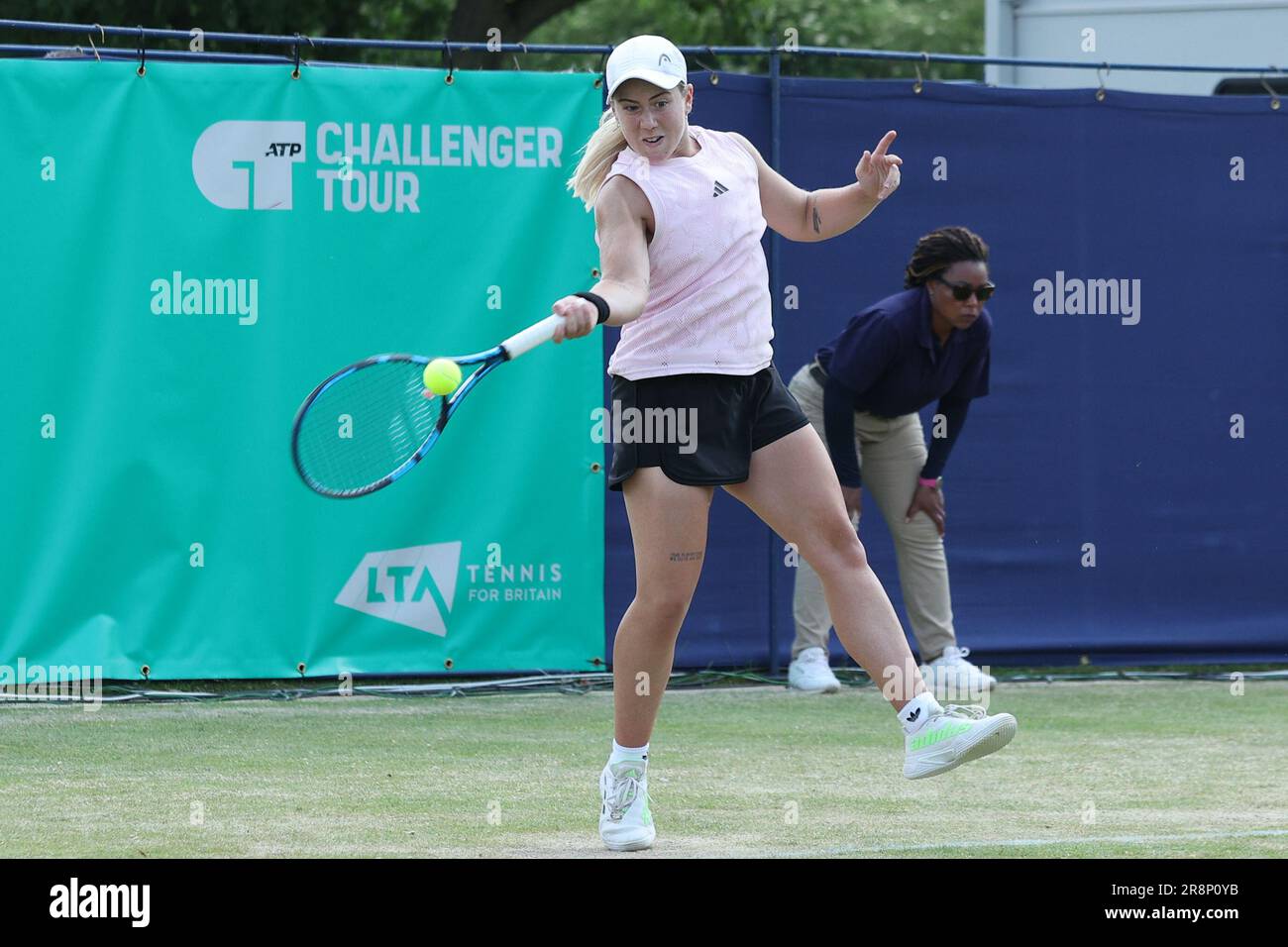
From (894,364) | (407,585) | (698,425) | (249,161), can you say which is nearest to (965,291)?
(894,364)

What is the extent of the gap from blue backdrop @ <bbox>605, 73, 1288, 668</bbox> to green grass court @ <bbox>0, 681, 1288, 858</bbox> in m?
0.54

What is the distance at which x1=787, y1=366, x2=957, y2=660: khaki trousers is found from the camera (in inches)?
325

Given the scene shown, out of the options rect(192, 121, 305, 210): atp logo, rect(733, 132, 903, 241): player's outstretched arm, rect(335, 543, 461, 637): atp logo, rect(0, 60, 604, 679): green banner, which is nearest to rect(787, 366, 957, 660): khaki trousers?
rect(0, 60, 604, 679): green banner

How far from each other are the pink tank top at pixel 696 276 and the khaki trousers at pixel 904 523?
3207mm

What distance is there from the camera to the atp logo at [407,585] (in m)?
8.05

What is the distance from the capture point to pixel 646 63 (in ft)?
15.8

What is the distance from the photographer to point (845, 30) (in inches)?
1025

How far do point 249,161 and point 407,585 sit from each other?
1783 mm

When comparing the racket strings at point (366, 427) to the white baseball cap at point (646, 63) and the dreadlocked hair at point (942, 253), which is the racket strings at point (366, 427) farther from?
the dreadlocked hair at point (942, 253)

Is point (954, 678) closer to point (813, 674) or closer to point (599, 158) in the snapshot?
point (813, 674)

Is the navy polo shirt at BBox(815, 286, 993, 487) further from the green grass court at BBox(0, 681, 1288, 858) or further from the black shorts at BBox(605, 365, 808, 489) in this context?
the black shorts at BBox(605, 365, 808, 489)

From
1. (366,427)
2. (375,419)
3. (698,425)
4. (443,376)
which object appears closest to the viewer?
(443,376)

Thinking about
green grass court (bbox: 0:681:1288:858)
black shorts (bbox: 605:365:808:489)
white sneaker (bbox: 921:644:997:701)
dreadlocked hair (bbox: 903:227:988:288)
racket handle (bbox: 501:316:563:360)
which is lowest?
green grass court (bbox: 0:681:1288:858)

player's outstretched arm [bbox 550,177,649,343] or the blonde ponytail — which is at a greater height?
the blonde ponytail
